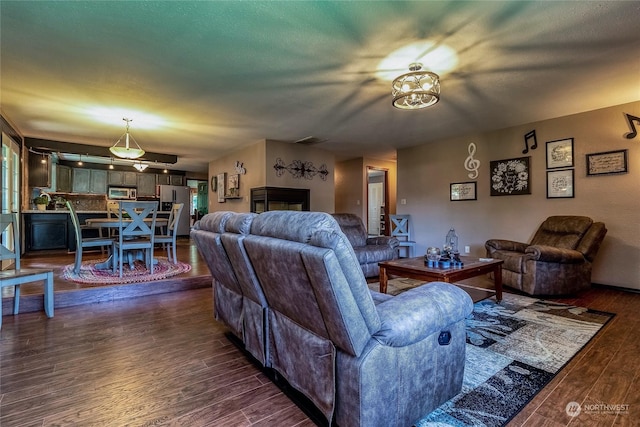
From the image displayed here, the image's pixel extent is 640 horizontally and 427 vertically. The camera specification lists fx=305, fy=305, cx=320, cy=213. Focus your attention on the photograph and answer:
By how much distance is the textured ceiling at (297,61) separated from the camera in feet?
7.16

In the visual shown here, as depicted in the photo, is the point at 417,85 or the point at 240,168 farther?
the point at 240,168

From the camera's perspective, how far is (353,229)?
5020mm

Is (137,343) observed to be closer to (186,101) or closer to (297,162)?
(186,101)

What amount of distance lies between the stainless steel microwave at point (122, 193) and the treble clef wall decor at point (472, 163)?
943 cm

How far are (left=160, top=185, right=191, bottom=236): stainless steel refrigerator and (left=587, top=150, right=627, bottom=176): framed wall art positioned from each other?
9.71m

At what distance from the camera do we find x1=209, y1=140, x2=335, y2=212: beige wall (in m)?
6.15

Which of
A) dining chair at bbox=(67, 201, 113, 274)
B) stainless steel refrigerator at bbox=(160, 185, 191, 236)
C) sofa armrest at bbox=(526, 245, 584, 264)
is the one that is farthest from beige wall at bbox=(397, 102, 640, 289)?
stainless steel refrigerator at bbox=(160, 185, 191, 236)

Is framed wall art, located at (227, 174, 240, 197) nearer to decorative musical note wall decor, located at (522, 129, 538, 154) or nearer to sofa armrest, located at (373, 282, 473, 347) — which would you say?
decorative musical note wall decor, located at (522, 129, 538, 154)

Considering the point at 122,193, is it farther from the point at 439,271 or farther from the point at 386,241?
the point at 439,271

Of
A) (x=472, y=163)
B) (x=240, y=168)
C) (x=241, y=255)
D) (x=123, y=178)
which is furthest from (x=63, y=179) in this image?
(x=472, y=163)

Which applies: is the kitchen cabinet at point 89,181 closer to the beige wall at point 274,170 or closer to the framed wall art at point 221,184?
the framed wall art at point 221,184

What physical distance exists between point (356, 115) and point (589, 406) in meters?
3.89

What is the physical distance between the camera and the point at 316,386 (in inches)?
57.0

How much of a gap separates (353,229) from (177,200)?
707 cm
